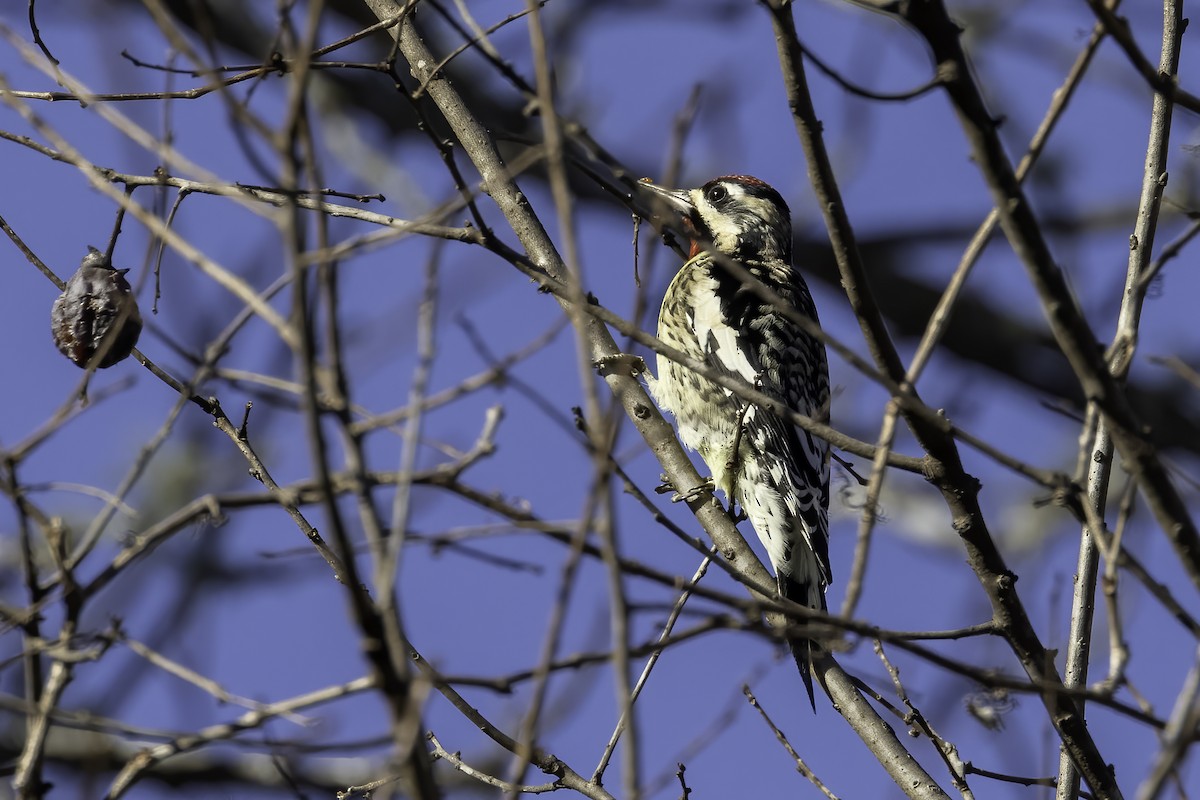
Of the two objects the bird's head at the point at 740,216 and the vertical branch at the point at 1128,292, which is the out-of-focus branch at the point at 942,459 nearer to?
the vertical branch at the point at 1128,292

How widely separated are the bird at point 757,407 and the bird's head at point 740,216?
23 cm

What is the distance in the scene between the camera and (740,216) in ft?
19.8

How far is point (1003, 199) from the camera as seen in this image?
7.10 ft

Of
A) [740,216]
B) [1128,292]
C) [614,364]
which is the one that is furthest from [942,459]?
[740,216]

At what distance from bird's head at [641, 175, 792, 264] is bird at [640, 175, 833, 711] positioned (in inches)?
Answer: 9.2

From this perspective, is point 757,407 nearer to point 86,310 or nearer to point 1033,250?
point 86,310

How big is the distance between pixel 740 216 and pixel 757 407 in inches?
64.1

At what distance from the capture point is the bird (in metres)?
4.83

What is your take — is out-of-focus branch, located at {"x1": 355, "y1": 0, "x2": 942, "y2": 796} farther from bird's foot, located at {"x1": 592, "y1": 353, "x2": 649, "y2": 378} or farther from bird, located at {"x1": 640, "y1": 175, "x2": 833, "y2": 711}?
bird, located at {"x1": 640, "y1": 175, "x2": 833, "y2": 711}

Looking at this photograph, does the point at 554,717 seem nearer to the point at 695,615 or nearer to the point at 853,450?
the point at 695,615

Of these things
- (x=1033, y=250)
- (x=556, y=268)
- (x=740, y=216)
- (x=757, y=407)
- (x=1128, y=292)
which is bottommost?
(x=1033, y=250)

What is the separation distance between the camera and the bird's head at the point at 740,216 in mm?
5949

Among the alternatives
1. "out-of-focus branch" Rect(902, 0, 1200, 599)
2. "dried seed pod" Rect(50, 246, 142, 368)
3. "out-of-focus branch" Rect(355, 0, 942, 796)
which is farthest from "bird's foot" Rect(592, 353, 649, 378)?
"out-of-focus branch" Rect(902, 0, 1200, 599)

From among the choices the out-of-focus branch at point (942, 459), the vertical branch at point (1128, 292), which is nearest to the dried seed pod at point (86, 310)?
the out-of-focus branch at point (942, 459)
